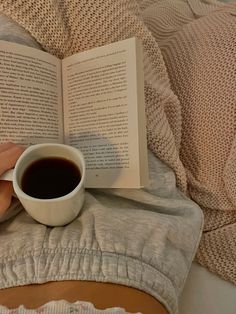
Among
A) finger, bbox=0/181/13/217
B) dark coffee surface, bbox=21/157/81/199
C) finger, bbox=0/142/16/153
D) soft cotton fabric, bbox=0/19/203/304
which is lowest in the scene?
soft cotton fabric, bbox=0/19/203/304

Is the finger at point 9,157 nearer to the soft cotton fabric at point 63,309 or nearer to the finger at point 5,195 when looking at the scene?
the finger at point 5,195

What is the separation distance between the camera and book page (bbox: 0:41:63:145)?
0.62 metres

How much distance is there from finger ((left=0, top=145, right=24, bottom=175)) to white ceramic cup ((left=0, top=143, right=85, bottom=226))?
0.01 metres

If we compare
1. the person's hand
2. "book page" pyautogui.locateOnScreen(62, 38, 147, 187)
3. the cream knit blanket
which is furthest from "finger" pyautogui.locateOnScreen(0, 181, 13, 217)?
the cream knit blanket

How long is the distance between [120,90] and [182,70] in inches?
7.2

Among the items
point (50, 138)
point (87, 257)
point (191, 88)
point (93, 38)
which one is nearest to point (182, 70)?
point (191, 88)

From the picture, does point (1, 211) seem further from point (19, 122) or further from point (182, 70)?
point (182, 70)

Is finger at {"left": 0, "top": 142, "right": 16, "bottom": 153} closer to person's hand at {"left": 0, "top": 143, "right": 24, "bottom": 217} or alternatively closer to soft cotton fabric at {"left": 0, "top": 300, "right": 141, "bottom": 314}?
person's hand at {"left": 0, "top": 143, "right": 24, "bottom": 217}

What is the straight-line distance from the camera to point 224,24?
759 millimetres

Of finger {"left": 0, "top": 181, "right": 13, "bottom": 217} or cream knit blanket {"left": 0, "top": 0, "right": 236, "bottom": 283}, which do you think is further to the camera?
cream knit blanket {"left": 0, "top": 0, "right": 236, "bottom": 283}

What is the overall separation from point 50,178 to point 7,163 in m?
0.06

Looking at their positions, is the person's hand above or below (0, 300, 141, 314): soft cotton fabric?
above

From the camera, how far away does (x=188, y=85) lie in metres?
0.76

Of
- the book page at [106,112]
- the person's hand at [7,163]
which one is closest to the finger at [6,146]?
the person's hand at [7,163]
